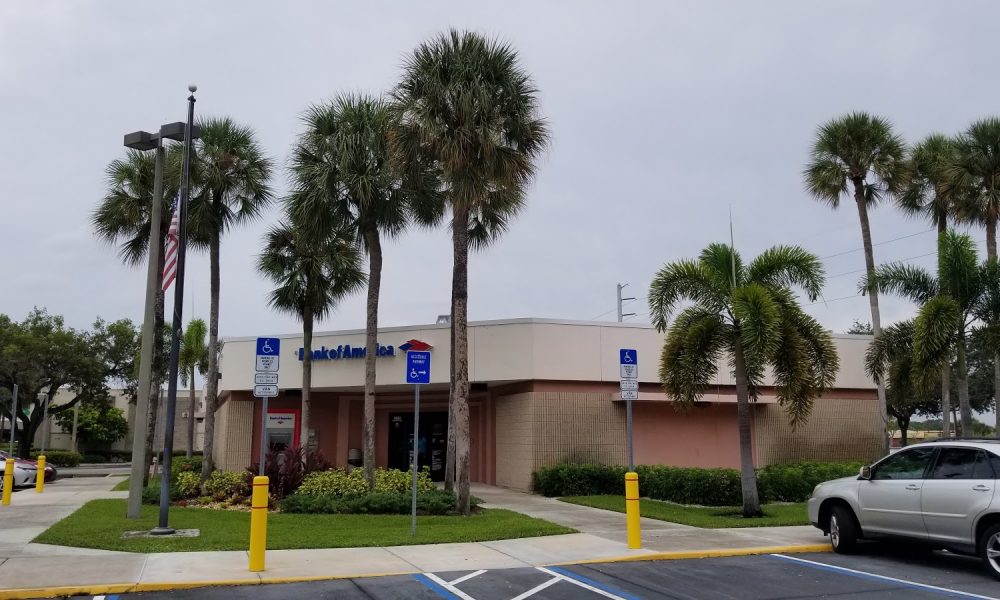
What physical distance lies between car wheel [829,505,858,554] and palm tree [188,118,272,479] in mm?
15776

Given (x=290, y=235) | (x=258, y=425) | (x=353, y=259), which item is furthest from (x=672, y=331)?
(x=258, y=425)

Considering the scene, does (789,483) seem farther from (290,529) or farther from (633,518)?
(290,529)

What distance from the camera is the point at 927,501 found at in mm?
10570

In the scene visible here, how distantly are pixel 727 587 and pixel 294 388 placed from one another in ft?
66.3

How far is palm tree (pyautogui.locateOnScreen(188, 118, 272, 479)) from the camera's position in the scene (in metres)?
20.7

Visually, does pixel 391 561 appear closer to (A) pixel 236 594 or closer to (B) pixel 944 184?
(A) pixel 236 594

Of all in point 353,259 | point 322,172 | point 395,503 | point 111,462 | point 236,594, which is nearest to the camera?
point 236,594

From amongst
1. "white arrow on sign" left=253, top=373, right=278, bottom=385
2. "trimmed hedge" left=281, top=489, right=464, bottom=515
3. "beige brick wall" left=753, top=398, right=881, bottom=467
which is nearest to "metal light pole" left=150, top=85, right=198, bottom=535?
"white arrow on sign" left=253, top=373, right=278, bottom=385

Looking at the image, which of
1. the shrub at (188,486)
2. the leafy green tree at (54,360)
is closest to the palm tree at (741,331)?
the shrub at (188,486)

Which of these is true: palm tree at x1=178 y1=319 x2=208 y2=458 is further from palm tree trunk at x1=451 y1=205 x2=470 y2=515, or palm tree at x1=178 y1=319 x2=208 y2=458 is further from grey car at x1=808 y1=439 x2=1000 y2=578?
grey car at x1=808 y1=439 x2=1000 y2=578

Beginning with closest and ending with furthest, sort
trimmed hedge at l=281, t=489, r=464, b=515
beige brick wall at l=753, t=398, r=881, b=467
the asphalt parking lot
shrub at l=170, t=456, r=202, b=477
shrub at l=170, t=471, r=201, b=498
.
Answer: the asphalt parking lot → trimmed hedge at l=281, t=489, r=464, b=515 → shrub at l=170, t=471, r=201, b=498 → beige brick wall at l=753, t=398, r=881, b=467 → shrub at l=170, t=456, r=202, b=477

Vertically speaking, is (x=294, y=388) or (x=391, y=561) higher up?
(x=294, y=388)

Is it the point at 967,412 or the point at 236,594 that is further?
the point at 967,412

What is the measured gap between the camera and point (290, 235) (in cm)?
2308
